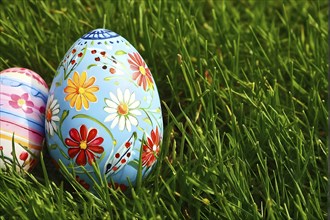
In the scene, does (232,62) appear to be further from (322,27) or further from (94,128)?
(94,128)

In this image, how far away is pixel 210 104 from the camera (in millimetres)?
1940

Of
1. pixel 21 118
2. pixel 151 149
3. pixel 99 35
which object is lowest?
pixel 151 149

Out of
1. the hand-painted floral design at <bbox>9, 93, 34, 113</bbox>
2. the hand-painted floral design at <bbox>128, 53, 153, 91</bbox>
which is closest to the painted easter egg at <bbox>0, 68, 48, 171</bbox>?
the hand-painted floral design at <bbox>9, 93, 34, 113</bbox>

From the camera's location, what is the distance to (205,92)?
1.94 m

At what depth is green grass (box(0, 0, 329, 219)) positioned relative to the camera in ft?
5.74

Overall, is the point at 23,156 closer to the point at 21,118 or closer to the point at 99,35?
the point at 21,118

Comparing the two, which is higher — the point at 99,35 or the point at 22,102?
the point at 99,35

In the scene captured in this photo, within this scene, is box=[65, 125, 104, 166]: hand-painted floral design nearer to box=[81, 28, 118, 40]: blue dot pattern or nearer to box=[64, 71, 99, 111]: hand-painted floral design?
box=[64, 71, 99, 111]: hand-painted floral design

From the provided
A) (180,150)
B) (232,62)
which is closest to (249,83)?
(232,62)

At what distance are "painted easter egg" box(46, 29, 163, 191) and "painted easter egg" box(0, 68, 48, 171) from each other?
0.18 feet

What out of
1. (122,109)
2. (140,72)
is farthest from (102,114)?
(140,72)

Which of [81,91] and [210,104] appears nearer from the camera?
[81,91]

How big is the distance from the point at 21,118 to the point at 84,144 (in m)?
0.19

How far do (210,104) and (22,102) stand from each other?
50cm
